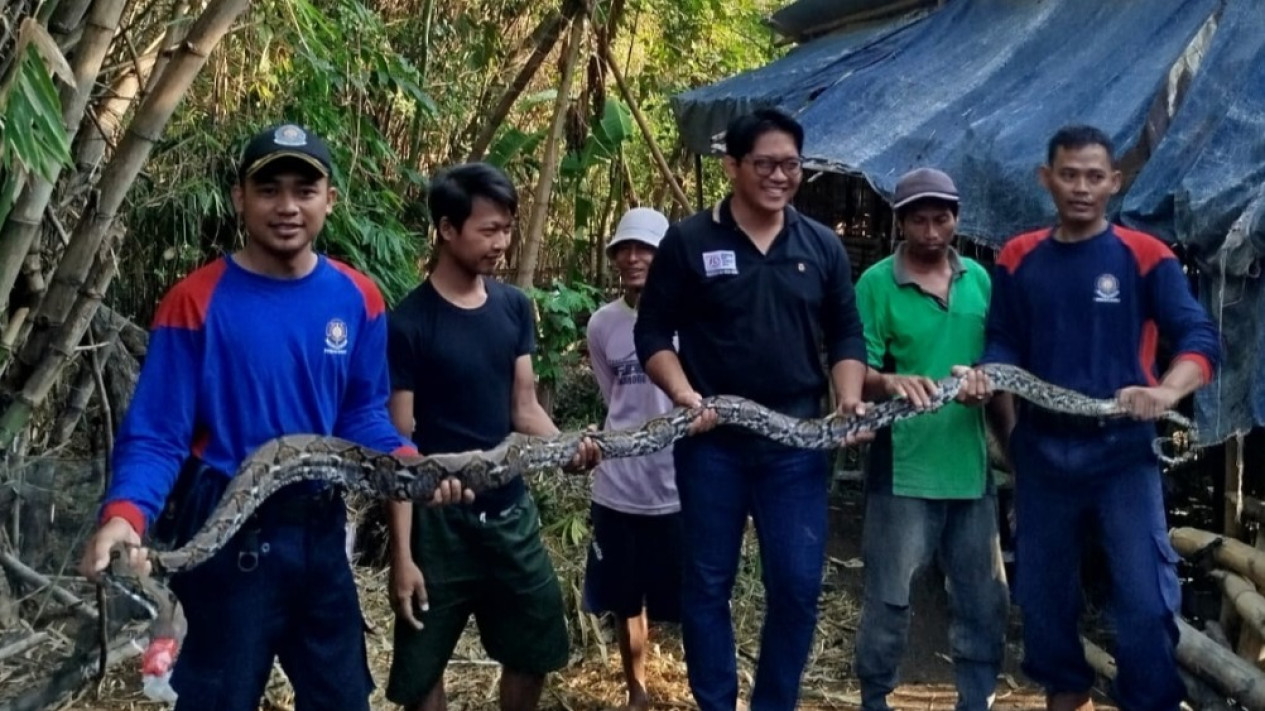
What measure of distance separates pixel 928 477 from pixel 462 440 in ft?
5.16

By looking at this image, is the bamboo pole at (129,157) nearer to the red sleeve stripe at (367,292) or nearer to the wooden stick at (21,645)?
the wooden stick at (21,645)

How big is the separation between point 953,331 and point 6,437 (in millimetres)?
3504

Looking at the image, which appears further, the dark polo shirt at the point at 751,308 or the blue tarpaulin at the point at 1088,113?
the blue tarpaulin at the point at 1088,113

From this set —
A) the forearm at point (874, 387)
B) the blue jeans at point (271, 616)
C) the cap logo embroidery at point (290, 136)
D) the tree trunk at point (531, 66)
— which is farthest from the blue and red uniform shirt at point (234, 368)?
the tree trunk at point (531, 66)

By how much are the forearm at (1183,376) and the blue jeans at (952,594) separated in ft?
2.50

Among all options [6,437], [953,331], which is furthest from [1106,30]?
[6,437]

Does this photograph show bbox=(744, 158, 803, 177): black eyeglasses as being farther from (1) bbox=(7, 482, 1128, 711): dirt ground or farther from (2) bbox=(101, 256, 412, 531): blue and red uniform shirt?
(1) bbox=(7, 482, 1128, 711): dirt ground

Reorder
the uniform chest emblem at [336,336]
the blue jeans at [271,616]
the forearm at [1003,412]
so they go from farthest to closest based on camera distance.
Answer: the forearm at [1003,412] → the uniform chest emblem at [336,336] → the blue jeans at [271,616]

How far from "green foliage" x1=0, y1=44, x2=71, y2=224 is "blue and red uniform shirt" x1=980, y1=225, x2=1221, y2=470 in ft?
9.88

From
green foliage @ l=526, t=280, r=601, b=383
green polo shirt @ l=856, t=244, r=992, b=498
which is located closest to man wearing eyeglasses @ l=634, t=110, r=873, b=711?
green polo shirt @ l=856, t=244, r=992, b=498

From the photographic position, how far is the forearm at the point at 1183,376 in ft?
13.6

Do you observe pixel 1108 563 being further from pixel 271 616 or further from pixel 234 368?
pixel 234 368

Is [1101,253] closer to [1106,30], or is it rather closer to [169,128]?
[1106,30]

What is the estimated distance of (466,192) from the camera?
13.6ft
